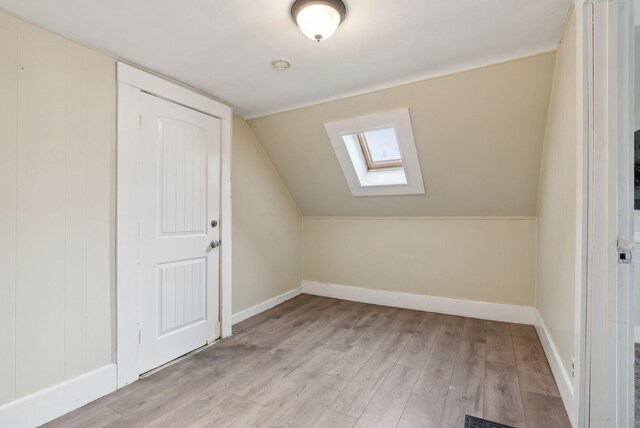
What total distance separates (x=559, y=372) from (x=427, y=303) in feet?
5.13

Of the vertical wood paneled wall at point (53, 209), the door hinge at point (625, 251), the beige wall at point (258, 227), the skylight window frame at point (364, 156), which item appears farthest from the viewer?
the beige wall at point (258, 227)

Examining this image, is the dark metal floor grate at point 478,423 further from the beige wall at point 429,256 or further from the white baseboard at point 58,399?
the white baseboard at point 58,399

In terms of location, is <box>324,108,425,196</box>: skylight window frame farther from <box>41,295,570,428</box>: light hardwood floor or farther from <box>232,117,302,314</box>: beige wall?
<box>41,295,570,428</box>: light hardwood floor

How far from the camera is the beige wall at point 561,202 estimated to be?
1573 mm

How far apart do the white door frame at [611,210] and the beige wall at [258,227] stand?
270 cm

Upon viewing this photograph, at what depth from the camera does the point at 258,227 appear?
3.35 metres

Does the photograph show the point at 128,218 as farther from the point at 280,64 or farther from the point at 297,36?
the point at 297,36

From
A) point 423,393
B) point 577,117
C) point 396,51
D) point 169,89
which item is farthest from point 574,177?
point 169,89

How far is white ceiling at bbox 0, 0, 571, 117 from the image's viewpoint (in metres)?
1.52

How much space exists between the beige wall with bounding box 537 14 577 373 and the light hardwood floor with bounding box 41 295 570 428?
37 centimetres

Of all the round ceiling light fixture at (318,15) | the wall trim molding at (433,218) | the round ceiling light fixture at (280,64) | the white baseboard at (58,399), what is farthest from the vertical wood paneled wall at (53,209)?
the wall trim molding at (433,218)

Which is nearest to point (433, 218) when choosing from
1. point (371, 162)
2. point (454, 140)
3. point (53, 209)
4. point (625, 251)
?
point (371, 162)

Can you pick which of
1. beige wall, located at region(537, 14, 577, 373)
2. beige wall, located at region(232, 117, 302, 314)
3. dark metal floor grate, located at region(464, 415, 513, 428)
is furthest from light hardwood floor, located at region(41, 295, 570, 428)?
beige wall, located at region(232, 117, 302, 314)

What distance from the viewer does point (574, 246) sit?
59.4 inches
